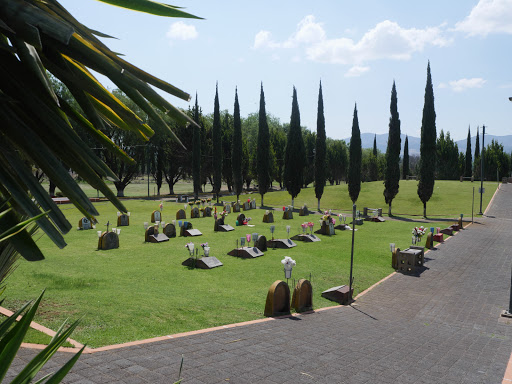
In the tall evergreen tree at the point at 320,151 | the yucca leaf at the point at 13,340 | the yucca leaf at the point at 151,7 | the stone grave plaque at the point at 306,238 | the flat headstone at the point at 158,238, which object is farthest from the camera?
the tall evergreen tree at the point at 320,151

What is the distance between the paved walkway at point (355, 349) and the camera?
7289mm

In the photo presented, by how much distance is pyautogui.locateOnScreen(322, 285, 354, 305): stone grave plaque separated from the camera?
44.5ft

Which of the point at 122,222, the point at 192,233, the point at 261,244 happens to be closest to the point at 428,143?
the point at 261,244

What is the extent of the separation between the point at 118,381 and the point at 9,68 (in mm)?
6194

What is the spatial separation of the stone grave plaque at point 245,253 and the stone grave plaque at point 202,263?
2.02m

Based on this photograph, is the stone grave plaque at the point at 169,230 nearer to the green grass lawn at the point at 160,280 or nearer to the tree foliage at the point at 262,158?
the green grass lawn at the point at 160,280

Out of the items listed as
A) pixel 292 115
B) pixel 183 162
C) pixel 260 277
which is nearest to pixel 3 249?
pixel 260 277

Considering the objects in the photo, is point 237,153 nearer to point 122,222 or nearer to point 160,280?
point 122,222

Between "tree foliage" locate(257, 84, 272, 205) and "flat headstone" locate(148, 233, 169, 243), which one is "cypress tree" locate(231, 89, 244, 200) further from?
"flat headstone" locate(148, 233, 169, 243)

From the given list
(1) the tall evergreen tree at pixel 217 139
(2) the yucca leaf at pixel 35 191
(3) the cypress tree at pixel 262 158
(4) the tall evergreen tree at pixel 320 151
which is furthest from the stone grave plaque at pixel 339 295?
(1) the tall evergreen tree at pixel 217 139

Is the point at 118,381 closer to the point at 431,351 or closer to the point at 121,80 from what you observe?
the point at 121,80

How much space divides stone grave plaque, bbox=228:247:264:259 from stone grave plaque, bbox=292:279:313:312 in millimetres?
6638

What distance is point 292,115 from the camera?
47406 mm

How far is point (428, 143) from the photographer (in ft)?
132
